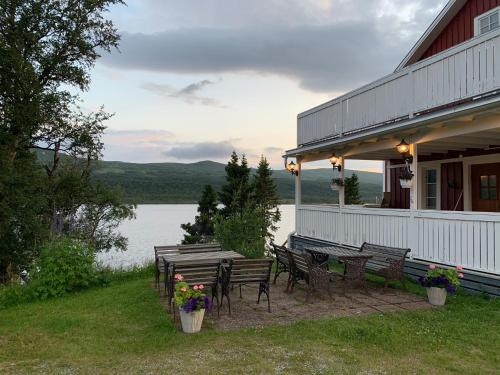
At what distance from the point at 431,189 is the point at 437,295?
6273 mm

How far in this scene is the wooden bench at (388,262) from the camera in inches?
294

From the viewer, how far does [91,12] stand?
1812cm

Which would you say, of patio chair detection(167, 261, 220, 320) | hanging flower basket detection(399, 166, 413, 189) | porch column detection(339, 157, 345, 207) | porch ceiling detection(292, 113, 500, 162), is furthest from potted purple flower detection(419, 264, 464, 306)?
porch column detection(339, 157, 345, 207)

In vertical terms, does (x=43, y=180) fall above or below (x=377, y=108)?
below

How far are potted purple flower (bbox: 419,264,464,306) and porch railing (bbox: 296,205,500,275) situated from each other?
22.7 inches

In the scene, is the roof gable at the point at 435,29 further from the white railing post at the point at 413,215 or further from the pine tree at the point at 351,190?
the pine tree at the point at 351,190

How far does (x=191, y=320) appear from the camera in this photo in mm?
5391

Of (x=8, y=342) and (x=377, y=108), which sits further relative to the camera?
(x=377, y=108)

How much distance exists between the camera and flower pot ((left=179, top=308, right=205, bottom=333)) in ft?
17.7

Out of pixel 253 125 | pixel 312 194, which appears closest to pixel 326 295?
pixel 253 125

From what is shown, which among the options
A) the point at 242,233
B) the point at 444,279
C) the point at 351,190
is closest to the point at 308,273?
the point at 444,279

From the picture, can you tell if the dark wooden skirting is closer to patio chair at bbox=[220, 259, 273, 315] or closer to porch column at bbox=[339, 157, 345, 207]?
porch column at bbox=[339, 157, 345, 207]

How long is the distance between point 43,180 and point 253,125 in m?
15.5

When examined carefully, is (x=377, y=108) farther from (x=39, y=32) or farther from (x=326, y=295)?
(x=39, y=32)
